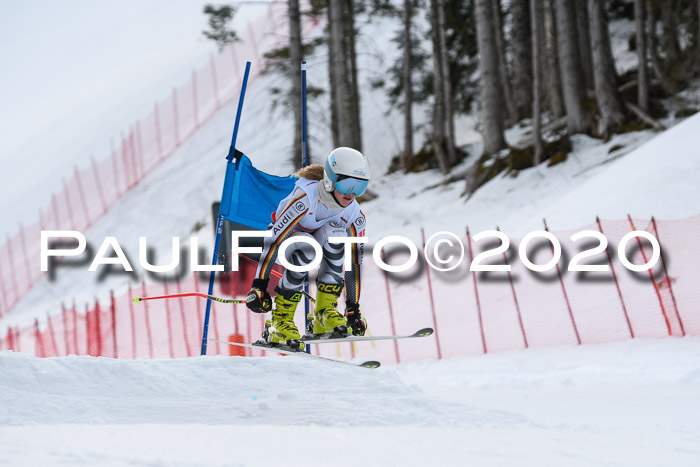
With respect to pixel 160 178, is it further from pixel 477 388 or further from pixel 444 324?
pixel 477 388

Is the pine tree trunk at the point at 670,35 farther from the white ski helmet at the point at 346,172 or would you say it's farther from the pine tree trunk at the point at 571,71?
the white ski helmet at the point at 346,172

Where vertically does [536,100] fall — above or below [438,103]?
below

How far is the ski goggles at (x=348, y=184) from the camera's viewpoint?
4.92 m

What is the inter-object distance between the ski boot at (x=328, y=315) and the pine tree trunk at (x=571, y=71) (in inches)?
504

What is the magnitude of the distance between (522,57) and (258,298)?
64.4 ft

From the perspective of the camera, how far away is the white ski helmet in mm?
4887

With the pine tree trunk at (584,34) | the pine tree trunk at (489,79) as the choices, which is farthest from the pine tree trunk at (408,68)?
the pine tree trunk at (584,34)

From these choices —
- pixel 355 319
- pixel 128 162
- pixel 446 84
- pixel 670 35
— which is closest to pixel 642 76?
pixel 446 84

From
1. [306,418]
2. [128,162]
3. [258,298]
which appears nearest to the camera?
[306,418]

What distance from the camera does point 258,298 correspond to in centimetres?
508

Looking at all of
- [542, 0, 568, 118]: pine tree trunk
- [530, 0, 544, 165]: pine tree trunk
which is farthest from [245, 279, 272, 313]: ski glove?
[542, 0, 568, 118]: pine tree trunk

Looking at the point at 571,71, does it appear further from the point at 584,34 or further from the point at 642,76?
the point at 584,34

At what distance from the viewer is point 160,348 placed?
44.0ft

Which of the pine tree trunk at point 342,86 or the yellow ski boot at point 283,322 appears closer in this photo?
the yellow ski boot at point 283,322
